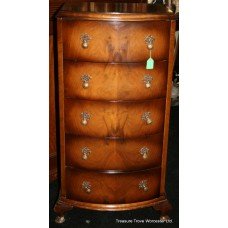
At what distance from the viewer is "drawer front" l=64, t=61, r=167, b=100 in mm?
1867

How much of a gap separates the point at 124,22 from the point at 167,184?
1454 millimetres

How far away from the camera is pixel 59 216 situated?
2.25m

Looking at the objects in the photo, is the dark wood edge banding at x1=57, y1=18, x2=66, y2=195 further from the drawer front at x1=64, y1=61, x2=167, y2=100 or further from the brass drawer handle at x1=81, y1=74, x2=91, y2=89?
the brass drawer handle at x1=81, y1=74, x2=91, y2=89

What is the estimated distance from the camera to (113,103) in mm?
1927

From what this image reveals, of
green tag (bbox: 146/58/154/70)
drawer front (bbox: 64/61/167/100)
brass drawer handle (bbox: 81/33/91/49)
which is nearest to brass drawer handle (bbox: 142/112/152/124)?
drawer front (bbox: 64/61/167/100)

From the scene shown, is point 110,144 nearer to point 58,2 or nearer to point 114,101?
point 114,101

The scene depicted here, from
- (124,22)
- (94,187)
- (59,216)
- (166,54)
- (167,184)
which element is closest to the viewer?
(124,22)

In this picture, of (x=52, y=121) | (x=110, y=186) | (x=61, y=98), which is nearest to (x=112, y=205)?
(x=110, y=186)

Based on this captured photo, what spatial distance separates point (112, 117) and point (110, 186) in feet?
1.47

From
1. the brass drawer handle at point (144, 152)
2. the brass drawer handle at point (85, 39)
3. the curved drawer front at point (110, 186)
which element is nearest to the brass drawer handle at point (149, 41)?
the brass drawer handle at point (85, 39)

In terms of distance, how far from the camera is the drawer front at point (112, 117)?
6.37 ft

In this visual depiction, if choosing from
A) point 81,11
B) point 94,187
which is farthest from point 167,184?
point 81,11

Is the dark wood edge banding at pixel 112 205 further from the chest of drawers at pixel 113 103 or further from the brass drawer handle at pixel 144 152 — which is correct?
the brass drawer handle at pixel 144 152

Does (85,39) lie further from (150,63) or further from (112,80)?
(150,63)
